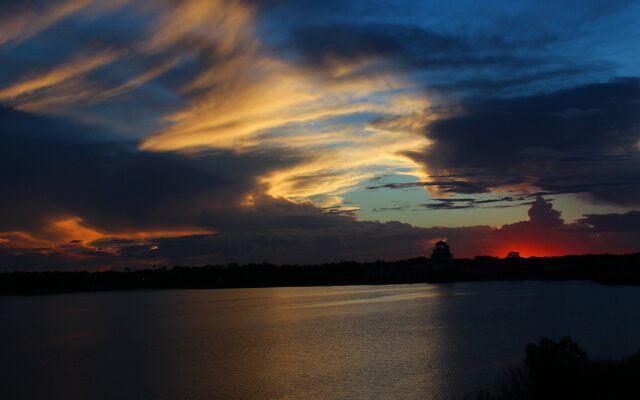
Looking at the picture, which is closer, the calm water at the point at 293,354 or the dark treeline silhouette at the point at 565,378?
the dark treeline silhouette at the point at 565,378

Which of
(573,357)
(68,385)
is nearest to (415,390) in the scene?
(573,357)

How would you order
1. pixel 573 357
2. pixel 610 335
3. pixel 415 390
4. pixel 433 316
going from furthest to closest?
pixel 433 316
pixel 610 335
pixel 415 390
pixel 573 357

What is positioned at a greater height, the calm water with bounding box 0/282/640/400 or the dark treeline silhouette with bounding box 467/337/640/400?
the dark treeline silhouette with bounding box 467/337/640/400

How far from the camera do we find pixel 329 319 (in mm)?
117438

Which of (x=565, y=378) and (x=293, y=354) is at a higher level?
(x=565, y=378)

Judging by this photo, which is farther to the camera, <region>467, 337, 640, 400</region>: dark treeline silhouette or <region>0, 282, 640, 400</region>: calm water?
<region>0, 282, 640, 400</region>: calm water

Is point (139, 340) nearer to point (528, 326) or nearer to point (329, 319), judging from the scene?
point (329, 319)

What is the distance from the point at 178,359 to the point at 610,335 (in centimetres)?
4843

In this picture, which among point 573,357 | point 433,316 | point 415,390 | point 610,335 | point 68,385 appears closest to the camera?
point 573,357

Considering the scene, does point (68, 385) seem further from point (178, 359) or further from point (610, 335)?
point (610, 335)

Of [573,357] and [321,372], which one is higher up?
[573,357]

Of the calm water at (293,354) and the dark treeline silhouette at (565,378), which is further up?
the dark treeline silhouette at (565,378)

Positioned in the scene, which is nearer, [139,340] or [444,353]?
[444,353]

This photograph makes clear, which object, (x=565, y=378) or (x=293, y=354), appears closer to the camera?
(x=565, y=378)
